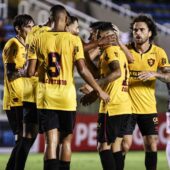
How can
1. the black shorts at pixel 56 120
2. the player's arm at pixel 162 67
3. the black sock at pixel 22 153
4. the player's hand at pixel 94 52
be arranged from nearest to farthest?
the black shorts at pixel 56 120, the black sock at pixel 22 153, the player's hand at pixel 94 52, the player's arm at pixel 162 67

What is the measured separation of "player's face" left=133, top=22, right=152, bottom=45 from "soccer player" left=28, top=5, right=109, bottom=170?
168 centimetres

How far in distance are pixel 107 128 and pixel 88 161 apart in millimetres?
4156

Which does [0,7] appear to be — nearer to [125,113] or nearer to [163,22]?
[163,22]

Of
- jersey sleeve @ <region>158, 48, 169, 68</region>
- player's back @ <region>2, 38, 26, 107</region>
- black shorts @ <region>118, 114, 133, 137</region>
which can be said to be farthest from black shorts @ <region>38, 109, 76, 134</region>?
jersey sleeve @ <region>158, 48, 169, 68</region>

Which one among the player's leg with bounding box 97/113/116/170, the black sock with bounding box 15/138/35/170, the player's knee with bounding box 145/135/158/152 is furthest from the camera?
the player's knee with bounding box 145/135/158/152

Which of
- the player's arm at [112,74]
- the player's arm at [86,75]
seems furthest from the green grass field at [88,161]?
the player's arm at [86,75]

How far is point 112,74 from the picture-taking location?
7.46 metres

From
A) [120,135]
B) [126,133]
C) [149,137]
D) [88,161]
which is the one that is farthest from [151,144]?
[88,161]

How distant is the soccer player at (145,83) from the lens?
28.0 ft

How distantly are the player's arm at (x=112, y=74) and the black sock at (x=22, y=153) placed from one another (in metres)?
1.18

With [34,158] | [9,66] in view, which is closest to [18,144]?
[9,66]

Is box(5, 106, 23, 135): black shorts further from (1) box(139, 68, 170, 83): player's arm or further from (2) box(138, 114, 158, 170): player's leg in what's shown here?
(1) box(139, 68, 170, 83): player's arm

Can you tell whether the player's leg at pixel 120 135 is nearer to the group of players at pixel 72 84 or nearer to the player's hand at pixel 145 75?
the group of players at pixel 72 84

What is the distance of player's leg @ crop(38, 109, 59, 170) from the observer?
6887mm
